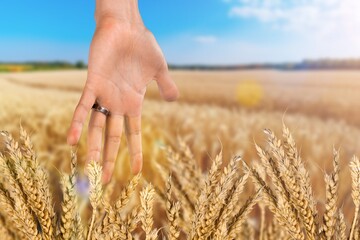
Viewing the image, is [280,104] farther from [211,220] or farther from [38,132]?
[211,220]

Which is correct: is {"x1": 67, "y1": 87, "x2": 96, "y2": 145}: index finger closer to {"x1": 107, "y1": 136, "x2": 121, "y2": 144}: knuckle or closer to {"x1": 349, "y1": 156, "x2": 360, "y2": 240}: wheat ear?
{"x1": 107, "y1": 136, "x2": 121, "y2": 144}: knuckle

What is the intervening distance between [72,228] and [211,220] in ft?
0.87

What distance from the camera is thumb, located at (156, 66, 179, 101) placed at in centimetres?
190

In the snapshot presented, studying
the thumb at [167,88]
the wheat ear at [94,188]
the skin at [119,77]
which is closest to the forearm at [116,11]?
the skin at [119,77]

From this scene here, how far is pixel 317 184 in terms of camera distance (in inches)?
126

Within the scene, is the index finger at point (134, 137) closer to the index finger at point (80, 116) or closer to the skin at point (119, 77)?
the skin at point (119, 77)

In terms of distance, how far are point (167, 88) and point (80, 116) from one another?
59 cm

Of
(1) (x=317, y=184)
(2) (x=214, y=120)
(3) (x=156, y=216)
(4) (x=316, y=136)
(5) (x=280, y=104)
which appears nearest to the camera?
(3) (x=156, y=216)

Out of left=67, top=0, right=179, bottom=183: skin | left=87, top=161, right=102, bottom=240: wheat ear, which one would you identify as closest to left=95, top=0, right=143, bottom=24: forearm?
left=67, top=0, right=179, bottom=183: skin

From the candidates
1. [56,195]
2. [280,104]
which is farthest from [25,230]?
[280,104]

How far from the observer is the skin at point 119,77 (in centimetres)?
157

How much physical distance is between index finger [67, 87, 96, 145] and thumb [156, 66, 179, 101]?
0.41 meters

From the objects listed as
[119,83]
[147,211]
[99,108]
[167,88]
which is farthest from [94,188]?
Result: [167,88]

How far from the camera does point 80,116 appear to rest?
1382 mm
